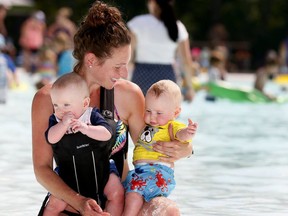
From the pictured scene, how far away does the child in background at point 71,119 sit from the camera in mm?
3328

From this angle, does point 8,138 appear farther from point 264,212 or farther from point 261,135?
point 264,212

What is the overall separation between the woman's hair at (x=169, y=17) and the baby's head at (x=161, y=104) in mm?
3499

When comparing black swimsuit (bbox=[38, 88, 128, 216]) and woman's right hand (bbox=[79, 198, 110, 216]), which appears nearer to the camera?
woman's right hand (bbox=[79, 198, 110, 216])

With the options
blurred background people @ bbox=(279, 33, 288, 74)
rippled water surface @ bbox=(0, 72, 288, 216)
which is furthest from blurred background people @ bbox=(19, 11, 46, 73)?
rippled water surface @ bbox=(0, 72, 288, 216)

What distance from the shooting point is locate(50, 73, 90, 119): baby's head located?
3.39 metres

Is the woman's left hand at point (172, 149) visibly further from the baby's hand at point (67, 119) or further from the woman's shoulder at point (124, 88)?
the baby's hand at point (67, 119)

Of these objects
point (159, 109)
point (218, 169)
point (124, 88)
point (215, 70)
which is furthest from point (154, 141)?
point (215, 70)

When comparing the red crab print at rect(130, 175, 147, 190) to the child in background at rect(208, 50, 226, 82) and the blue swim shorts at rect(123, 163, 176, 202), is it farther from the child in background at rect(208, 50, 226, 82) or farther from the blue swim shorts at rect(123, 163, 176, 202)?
the child in background at rect(208, 50, 226, 82)

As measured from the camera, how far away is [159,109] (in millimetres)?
3689

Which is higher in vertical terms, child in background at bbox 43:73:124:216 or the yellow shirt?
child in background at bbox 43:73:124:216

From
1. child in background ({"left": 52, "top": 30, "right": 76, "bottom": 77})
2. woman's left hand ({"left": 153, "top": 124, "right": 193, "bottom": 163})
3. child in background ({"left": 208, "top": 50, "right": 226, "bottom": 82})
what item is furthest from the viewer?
child in background ({"left": 208, "top": 50, "right": 226, "bottom": 82})

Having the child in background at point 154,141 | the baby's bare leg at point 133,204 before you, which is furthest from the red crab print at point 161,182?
the baby's bare leg at point 133,204

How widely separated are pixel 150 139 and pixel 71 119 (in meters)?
0.51

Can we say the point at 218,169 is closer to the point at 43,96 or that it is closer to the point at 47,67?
the point at 43,96
